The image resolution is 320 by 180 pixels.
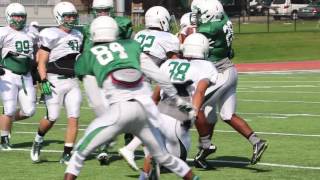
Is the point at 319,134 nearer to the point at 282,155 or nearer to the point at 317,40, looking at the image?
the point at 282,155

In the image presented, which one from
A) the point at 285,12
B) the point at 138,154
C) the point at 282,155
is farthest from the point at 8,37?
the point at 285,12

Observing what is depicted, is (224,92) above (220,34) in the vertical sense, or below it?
below

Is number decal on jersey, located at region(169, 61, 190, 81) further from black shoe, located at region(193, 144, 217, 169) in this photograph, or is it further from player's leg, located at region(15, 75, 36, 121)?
player's leg, located at region(15, 75, 36, 121)

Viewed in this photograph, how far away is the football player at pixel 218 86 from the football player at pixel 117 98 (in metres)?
2.40

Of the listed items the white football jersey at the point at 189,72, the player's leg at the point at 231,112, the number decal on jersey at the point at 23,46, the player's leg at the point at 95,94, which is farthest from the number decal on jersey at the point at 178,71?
the number decal on jersey at the point at 23,46

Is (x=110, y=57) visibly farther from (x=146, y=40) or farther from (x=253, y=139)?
(x=253, y=139)

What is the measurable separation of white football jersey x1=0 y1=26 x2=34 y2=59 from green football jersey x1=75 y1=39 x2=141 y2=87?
4155mm

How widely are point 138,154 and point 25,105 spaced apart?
5.53 ft

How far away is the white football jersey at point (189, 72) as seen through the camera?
8781 mm

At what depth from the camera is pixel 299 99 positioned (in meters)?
18.6

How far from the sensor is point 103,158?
409 inches

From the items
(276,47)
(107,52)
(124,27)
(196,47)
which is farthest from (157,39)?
(276,47)

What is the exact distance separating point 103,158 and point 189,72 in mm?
2131

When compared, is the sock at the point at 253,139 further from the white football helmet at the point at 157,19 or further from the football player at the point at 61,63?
the football player at the point at 61,63
